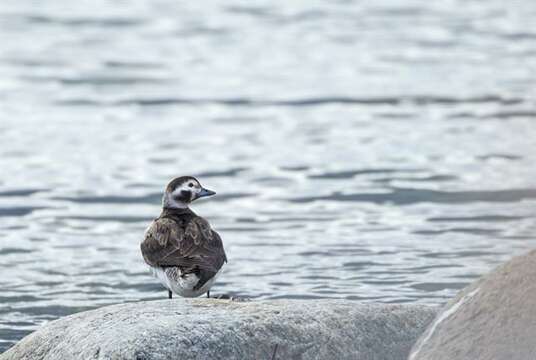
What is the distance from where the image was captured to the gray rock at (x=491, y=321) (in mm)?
7809

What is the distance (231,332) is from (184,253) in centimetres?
183

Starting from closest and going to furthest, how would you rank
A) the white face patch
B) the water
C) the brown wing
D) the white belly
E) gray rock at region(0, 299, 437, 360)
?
gray rock at region(0, 299, 437, 360), the white belly, the brown wing, the white face patch, the water

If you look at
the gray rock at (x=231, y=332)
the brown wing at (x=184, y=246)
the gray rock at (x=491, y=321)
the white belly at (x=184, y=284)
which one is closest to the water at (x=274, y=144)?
the brown wing at (x=184, y=246)

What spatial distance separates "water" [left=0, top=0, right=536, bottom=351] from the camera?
13953 millimetres

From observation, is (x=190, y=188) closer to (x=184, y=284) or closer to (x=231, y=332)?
(x=184, y=284)

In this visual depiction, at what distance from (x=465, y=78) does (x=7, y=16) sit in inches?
415

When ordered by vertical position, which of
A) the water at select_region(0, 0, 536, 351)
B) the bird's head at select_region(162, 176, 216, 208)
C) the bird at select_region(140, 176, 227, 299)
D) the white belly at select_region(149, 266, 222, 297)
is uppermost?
the bird's head at select_region(162, 176, 216, 208)

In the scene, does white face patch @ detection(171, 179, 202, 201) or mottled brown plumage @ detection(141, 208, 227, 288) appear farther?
white face patch @ detection(171, 179, 202, 201)

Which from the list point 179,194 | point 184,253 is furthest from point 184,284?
point 179,194

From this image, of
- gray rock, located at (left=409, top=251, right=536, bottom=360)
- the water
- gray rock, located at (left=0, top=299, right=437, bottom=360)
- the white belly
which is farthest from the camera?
the water

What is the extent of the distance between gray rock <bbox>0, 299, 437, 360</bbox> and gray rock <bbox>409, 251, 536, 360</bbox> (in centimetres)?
88

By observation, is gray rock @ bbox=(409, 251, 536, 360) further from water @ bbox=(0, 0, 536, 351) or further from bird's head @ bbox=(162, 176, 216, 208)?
water @ bbox=(0, 0, 536, 351)

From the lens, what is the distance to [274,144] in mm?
19156

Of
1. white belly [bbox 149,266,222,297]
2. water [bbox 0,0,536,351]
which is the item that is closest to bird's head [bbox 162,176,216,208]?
white belly [bbox 149,266,222,297]
